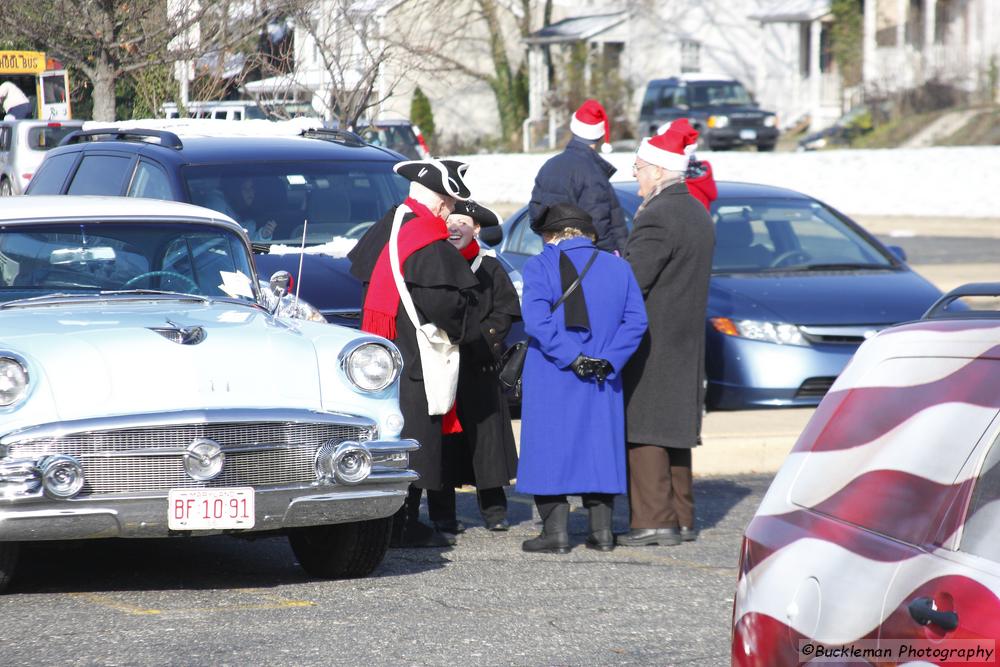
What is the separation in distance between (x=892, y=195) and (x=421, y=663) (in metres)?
26.7

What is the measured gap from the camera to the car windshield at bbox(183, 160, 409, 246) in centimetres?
953

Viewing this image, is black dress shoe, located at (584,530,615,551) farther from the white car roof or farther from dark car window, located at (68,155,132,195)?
dark car window, located at (68,155,132,195)

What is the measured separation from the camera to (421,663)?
204 inches

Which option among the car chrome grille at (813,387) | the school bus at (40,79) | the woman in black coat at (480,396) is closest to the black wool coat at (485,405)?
the woman in black coat at (480,396)

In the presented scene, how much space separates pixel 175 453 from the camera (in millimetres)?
5676

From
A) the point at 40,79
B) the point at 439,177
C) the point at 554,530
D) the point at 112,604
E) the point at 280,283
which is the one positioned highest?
the point at 40,79

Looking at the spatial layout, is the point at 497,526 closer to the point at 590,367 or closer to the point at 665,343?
the point at 590,367

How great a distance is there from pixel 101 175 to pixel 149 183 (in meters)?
0.73

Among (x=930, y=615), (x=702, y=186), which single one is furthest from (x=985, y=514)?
(x=702, y=186)

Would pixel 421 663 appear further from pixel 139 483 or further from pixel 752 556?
A: pixel 752 556

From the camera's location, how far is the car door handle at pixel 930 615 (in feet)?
8.69

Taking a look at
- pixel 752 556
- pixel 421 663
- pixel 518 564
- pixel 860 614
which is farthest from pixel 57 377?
pixel 860 614

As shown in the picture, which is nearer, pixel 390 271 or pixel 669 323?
pixel 390 271

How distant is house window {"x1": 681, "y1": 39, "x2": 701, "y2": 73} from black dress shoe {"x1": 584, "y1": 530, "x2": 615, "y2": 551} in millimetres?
42099
